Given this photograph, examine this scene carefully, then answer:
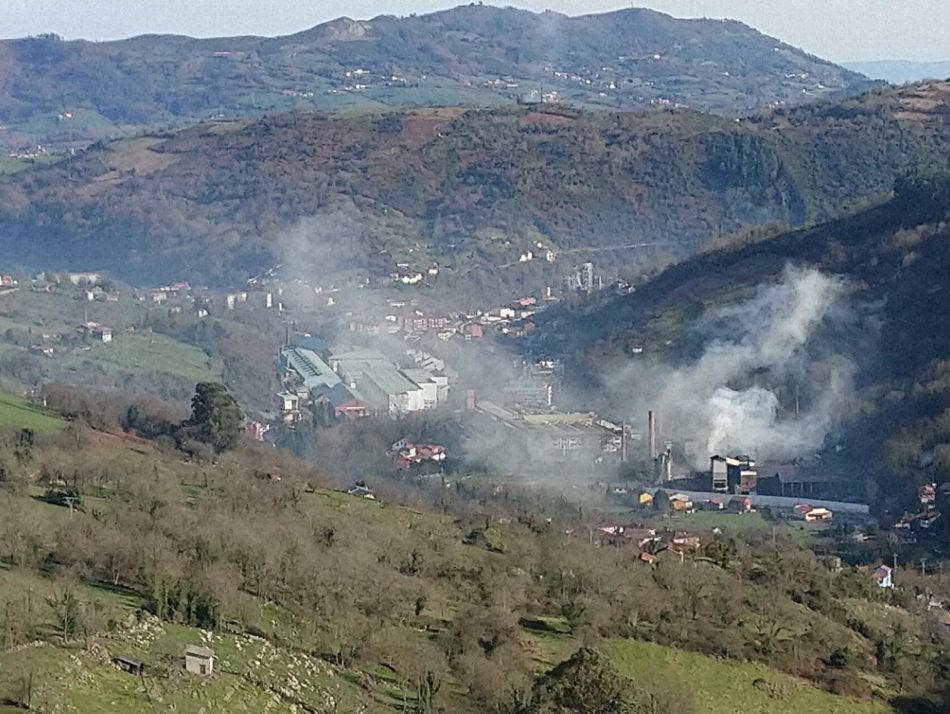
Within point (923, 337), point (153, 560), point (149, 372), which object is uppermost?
point (153, 560)

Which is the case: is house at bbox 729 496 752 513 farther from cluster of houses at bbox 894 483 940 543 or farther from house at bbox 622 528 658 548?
house at bbox 622 528 658 548

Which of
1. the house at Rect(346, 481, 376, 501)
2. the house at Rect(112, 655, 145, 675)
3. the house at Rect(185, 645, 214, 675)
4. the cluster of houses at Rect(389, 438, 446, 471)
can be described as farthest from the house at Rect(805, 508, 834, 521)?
the house at Rect(112, 655, 145, 675)

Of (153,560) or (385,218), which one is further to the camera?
(385,218)

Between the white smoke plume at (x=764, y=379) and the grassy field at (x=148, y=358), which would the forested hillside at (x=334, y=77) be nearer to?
the grassy field at (x=148, y=358)

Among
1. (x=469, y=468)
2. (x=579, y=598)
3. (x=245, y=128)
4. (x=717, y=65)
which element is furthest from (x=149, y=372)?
(x=717, y=65)

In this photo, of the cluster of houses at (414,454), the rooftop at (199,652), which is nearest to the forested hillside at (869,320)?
the cluster of houses at (414,454)

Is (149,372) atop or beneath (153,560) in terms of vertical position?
beneath

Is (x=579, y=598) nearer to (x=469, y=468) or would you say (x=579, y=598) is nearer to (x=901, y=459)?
(x=901, y=459)
